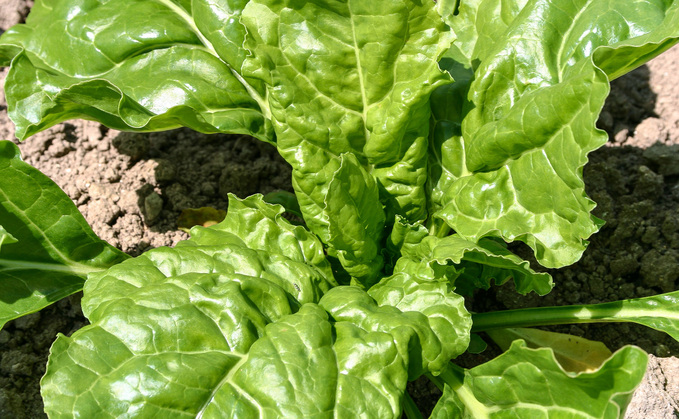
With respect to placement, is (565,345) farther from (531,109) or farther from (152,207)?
(152,207)

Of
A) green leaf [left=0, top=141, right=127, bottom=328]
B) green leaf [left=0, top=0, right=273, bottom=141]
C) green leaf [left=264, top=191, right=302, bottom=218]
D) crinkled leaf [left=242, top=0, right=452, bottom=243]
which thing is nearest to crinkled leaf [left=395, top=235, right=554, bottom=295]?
crinkled leaf [left=242, top=0, right=452, bottom=243]

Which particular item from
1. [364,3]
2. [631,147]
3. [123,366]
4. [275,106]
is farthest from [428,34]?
[631,147]

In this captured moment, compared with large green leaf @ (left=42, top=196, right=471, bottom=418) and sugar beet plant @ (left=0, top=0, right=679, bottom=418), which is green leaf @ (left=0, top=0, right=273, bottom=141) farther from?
large green leaf @ (left=42, top=196, right=471, bottom=418)

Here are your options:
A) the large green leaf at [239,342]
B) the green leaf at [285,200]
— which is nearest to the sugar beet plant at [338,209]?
the large green leaf at [239,342]

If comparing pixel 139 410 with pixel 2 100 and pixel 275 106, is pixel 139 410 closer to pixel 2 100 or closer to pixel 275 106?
pixel 275 106

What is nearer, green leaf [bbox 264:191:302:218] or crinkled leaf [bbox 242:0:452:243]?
crinkled leaf [bbox 242:0:452:243]

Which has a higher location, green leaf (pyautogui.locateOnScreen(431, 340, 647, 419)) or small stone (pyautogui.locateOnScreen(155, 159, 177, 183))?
green leaf (pyautogui.locateOnScreen(431, 340, 647, 419))

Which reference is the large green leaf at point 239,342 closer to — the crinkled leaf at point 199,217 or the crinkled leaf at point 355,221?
the crinkled leaf at point 355,221

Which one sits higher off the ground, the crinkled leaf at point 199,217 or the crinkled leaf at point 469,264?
the crinkled leaf at point 469,264
